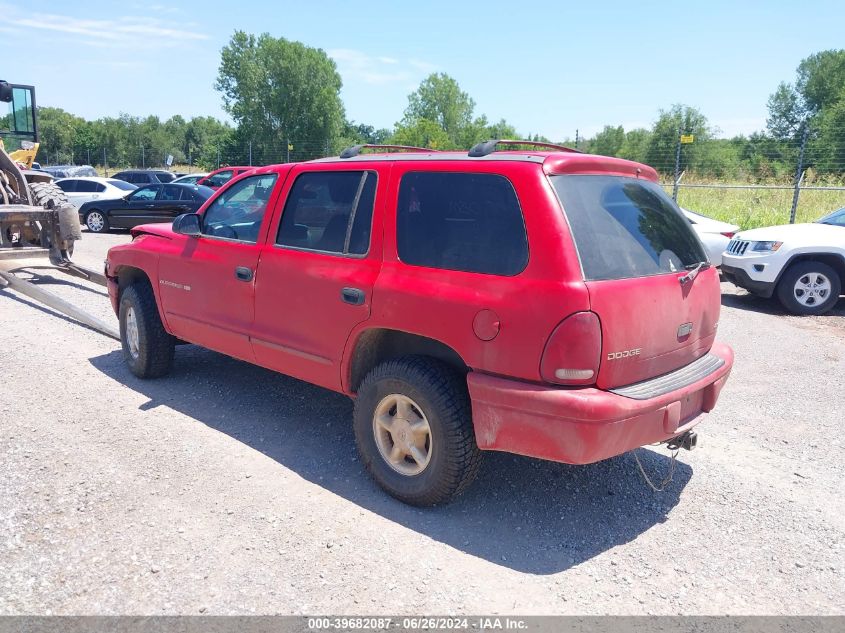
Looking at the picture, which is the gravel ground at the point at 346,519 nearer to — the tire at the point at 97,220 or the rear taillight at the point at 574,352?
the rear taillight at the point at 574,352

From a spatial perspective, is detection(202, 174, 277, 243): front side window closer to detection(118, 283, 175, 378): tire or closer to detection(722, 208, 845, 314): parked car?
detection(118, 283, 175, 378): tire

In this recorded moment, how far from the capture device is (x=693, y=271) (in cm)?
367

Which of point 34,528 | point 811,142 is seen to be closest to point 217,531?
point 34,528

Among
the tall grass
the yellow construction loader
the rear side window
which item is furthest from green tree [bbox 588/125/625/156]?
the rear side window

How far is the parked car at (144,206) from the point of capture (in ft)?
56.3

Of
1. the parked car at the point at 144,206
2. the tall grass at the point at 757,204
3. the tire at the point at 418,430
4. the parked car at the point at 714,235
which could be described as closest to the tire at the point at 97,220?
the parked car at the point at 144,206

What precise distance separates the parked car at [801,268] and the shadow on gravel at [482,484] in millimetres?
5924

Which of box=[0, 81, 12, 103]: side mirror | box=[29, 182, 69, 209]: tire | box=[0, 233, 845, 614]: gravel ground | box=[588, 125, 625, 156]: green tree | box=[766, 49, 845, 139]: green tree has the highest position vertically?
box=[766, 49, 845, 139]: green tree

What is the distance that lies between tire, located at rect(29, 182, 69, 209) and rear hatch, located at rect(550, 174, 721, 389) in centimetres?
937

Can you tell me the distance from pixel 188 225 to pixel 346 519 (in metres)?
2.60

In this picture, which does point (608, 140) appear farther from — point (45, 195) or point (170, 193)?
point (45, 195)

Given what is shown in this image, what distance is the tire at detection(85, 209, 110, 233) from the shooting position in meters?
18.0

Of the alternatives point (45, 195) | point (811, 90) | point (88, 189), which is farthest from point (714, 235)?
point (811, 90)

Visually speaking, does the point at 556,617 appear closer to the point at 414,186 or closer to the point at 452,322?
the point at 452,322
